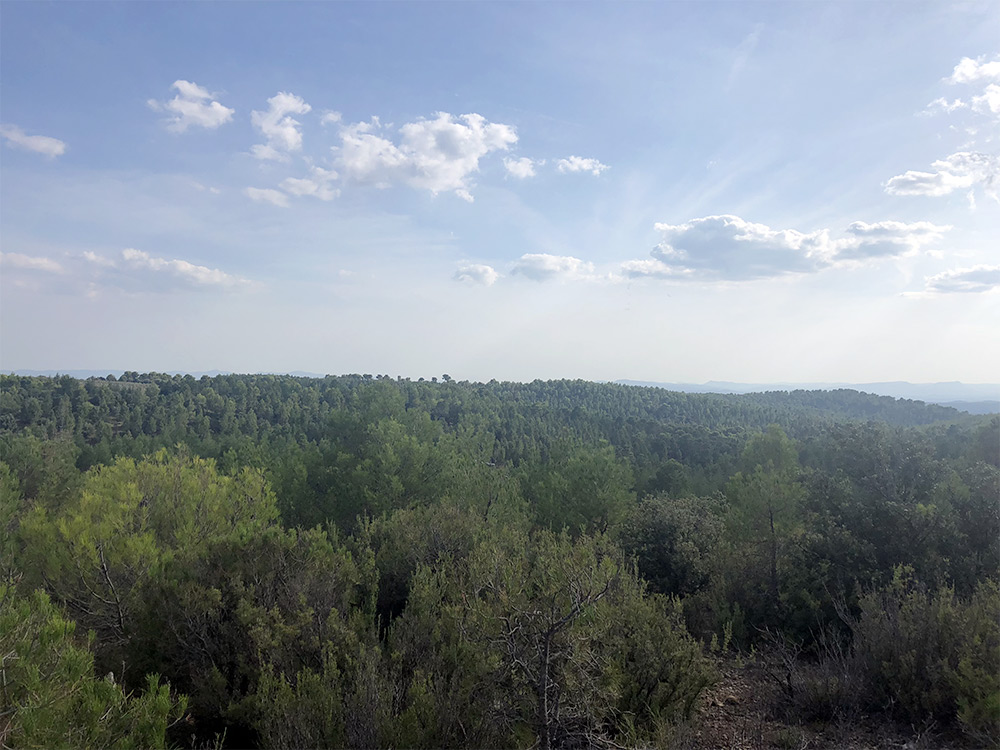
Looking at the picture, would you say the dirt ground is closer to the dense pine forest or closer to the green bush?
the dense pine forest

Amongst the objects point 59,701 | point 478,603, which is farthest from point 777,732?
point 59,701

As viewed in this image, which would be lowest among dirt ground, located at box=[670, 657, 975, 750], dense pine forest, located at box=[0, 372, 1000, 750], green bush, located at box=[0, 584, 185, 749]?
dirt ground, located at box=[670, 657, 975, 750]

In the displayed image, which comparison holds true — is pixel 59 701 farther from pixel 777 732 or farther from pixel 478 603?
pixel 777 732

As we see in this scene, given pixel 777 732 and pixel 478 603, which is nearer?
pixel 478 603

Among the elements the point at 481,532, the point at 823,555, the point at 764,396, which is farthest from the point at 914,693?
the point at 764,396

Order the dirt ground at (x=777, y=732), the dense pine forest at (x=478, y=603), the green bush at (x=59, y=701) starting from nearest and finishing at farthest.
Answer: the green bush at (x=59, y=701)
the dense pine forest at (x=478, y=603)
the dirt ground at (x=777, y=732)

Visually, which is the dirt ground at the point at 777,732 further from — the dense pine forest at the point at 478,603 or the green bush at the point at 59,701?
the green bush at the point at 59,701

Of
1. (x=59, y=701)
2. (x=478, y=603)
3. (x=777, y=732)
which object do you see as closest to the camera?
(x=59, y=701)

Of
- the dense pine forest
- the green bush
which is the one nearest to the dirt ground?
the dense pine forest

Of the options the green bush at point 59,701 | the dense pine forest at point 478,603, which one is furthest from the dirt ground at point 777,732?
the green bush at point 59,701

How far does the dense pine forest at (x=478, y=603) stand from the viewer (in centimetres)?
586

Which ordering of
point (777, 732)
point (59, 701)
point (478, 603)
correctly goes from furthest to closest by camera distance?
1. point (777, 732)
2. point (478, 603)
3. point (59, 701)

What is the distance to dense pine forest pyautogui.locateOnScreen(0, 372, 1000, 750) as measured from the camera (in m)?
5.86

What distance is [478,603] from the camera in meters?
6.70
